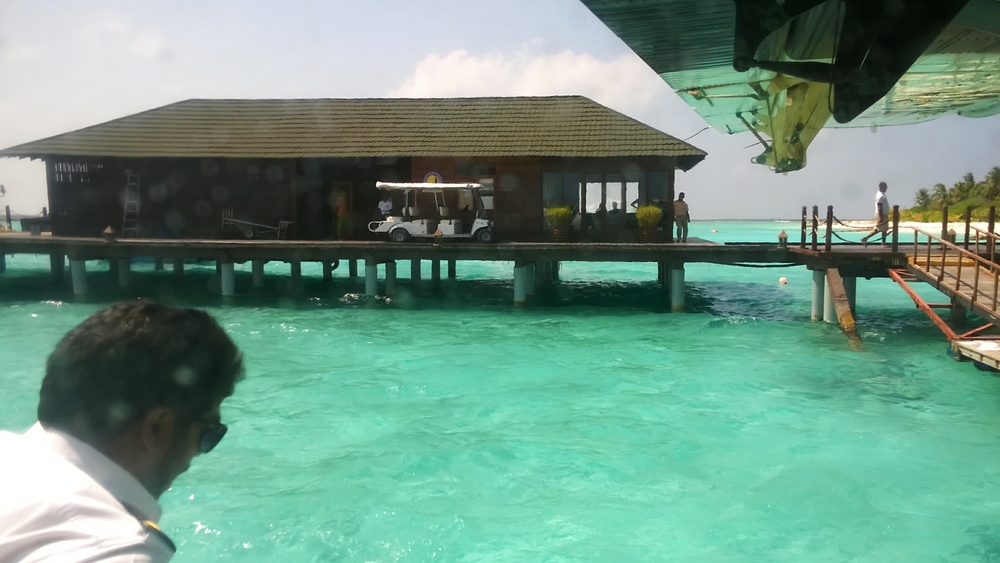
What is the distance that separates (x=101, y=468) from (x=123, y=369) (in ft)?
0.57

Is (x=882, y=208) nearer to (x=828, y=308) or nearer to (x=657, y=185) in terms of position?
(x=828, y=308)

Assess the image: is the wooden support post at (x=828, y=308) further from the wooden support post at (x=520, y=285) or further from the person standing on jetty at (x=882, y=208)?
the wooden support post at (x=520, y=285)

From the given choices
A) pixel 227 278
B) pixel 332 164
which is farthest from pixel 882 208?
pixel 227 278

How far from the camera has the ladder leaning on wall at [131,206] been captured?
2086 cm

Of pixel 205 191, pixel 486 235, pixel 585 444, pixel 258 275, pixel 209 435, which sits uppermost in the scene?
pixel 205 191

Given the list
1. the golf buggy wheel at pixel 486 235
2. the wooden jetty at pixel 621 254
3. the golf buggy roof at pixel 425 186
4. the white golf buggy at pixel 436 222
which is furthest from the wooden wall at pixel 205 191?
the golf buggy wheel at pixel 486 235

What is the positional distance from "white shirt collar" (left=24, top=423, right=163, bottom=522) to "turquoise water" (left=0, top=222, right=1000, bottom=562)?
16.8 feet

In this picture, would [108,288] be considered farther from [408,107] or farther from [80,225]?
[408,107]

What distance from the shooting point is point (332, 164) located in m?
21.2

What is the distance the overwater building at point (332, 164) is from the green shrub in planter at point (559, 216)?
3.10 ft

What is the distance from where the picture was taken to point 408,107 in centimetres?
2258

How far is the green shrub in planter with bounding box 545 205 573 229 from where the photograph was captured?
61.0 ft

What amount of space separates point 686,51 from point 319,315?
15.1 meters

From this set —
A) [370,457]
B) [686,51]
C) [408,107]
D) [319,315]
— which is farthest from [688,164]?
[686,51]
